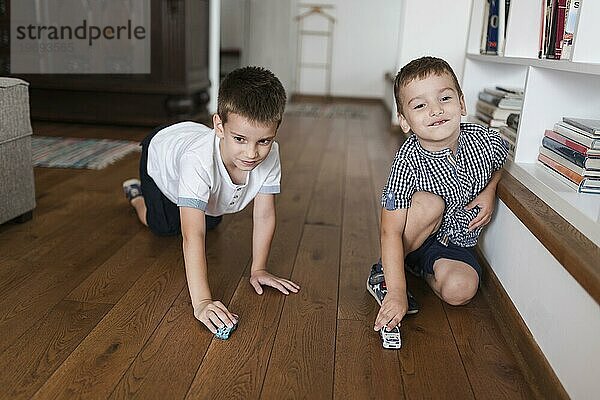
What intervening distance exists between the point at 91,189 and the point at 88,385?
1.40 m

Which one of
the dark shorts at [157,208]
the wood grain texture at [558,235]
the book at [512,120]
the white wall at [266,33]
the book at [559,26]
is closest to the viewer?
the wood grain texture at [558,235]

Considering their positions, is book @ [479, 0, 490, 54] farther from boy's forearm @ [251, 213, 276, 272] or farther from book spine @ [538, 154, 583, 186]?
boy's forearm @ [251, 213, 276, 272]

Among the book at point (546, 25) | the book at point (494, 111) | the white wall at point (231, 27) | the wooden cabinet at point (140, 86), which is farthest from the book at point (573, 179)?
the white wall at point (231, 27)

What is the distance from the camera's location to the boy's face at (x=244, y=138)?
4.28 ft

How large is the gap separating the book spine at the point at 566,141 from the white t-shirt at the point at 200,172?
2.15 ft

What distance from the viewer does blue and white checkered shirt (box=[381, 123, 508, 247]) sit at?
1.47m

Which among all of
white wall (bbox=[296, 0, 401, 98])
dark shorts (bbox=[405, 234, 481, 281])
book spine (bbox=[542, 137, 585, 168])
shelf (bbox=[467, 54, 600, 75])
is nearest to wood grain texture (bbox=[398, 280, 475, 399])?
dark shorts (bbox=[405, 234, 481, 281])

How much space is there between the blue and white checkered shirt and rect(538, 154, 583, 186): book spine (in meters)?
0.10

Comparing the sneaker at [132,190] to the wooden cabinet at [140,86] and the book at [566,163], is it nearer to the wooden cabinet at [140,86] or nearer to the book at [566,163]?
the book at [566,163]

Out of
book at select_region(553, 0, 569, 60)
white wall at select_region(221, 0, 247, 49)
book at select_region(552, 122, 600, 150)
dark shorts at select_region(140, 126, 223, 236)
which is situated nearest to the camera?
book at select_region(552, 122, 600, 150)

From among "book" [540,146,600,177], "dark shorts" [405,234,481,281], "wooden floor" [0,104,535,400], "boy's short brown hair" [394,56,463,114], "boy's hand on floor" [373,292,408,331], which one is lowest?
"wooden floor" [0,104,535,400]

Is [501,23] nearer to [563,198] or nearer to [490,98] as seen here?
[490,98]

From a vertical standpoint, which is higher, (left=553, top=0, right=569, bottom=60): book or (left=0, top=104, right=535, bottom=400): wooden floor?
(left=553, top=0, right=569, bottom=60): book

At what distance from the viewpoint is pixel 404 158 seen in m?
1.48
